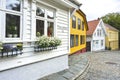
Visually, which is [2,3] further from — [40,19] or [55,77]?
[55,77]

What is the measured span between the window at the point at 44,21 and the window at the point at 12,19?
130 cm

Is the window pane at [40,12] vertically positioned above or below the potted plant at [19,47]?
above

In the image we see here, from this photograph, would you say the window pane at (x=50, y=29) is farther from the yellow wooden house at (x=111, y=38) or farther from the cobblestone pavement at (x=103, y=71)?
the yellow wooden house at (x=111, y=38)

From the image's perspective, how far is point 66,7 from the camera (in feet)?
33.3

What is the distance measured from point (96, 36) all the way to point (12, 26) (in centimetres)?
3187

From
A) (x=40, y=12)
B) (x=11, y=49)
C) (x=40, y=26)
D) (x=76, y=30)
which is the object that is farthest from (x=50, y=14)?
(x=76, y=30)

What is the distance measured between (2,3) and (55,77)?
13.6ft

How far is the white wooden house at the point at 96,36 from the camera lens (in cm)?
3397

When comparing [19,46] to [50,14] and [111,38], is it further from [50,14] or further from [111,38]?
[111,38]

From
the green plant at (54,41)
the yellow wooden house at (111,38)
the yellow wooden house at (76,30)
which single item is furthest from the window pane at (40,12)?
the yellow wooden house at (111,38)

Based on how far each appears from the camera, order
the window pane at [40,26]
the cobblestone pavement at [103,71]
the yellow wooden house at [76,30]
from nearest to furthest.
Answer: the window pane at [40,26] < the cobblestone pavement at [103,71] < the yellow wooden house at [76,30]

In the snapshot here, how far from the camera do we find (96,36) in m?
36.5

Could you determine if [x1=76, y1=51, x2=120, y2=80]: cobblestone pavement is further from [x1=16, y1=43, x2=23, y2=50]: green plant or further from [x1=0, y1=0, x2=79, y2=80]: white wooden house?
[x1=16, y1=43, x2=23, y2=50]: green plant

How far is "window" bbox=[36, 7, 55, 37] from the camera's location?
7555 mm
